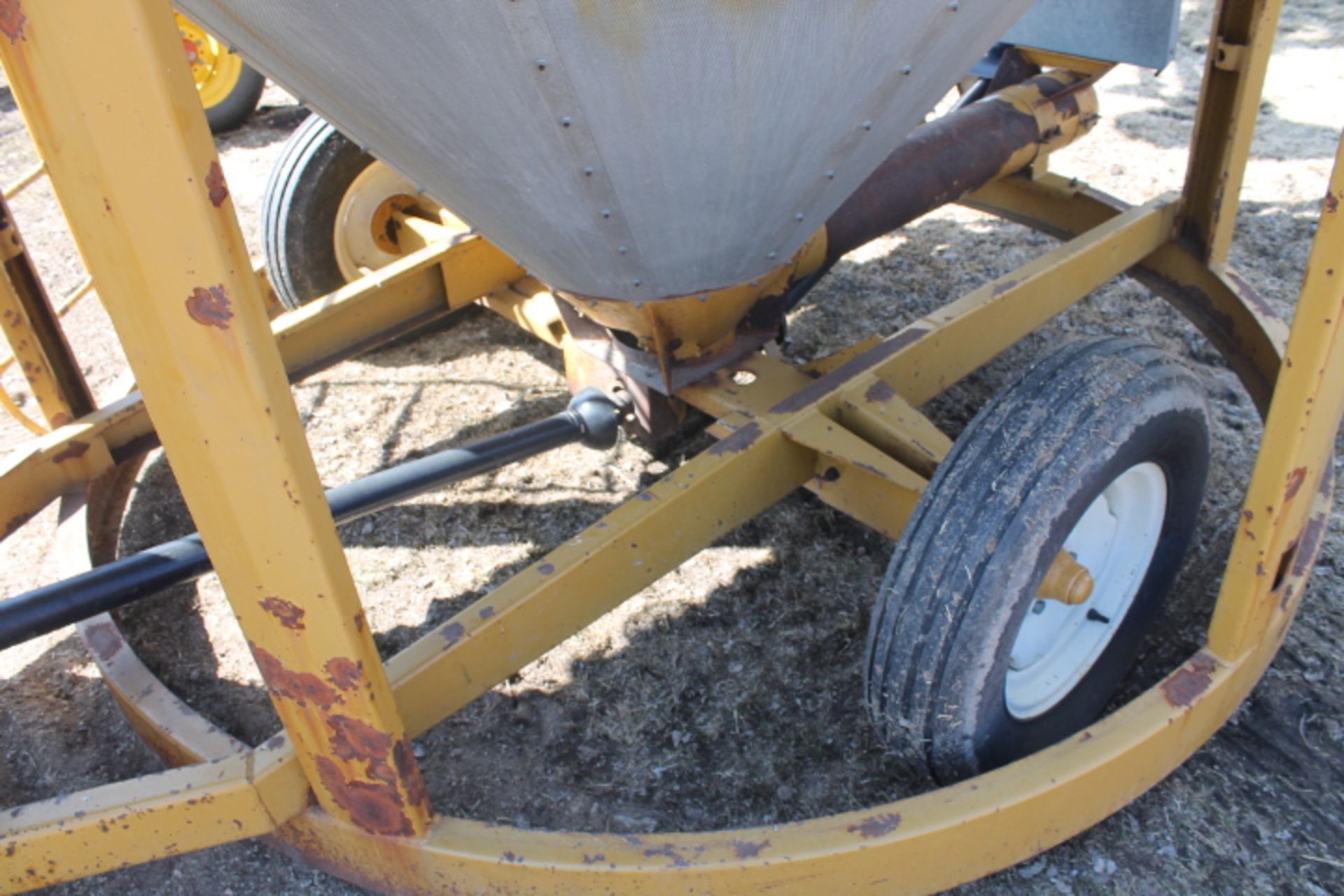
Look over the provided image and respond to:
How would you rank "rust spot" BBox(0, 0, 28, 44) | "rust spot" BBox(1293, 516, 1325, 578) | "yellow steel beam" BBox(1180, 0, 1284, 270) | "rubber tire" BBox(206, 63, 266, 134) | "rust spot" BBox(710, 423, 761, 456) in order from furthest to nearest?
"rubber tire" BBox(206, 63, 266, 134) < "yellow steel beam" BBox(1180, 0, 1284, 270) < "rust spot" BBox(710, 423, 761, 456) < "rust spot" BBox(1293, 516, 1325, 578) < "rust spot" BBox(0, 0, 28, 44)

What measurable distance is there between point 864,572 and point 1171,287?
1364 millimetres

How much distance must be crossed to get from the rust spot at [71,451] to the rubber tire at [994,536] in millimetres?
1875

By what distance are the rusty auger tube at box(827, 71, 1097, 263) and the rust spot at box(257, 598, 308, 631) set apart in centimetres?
172

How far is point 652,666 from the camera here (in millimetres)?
2477

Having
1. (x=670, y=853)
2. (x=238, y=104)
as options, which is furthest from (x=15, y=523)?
(x=238, y=104)

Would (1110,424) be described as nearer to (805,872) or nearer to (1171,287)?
(805,872)

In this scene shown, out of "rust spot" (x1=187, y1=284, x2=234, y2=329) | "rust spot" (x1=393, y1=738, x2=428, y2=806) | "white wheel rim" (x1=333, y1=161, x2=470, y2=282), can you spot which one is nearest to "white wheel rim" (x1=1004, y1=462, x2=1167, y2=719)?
"rust spot" (x1=393, y1=738, x2=428, y2=806)

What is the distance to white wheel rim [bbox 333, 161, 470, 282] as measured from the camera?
341 centimetres

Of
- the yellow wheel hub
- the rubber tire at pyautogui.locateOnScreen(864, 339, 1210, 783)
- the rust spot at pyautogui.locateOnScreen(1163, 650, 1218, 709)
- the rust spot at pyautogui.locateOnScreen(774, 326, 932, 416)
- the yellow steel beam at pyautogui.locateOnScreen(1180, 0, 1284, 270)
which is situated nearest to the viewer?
the rubber tire at pyautogui.locateOnScreen(864, 339, 1210, 783)

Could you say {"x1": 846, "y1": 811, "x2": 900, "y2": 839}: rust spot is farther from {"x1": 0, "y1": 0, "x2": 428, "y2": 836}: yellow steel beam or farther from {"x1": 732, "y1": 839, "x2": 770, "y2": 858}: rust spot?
{"x1": 0, "y1": 0, "x2": 428, "y2": 836}: yellow steel beam

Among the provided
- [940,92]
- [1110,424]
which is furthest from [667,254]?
[1110,424]

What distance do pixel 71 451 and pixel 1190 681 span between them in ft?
7.93

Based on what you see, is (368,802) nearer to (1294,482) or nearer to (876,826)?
(876,826)

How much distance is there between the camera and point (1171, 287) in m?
3.23
